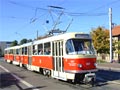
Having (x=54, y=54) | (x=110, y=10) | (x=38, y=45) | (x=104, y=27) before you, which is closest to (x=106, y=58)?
(x=104, y=27)

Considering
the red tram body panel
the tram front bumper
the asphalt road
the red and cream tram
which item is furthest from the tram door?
the tram front bumper

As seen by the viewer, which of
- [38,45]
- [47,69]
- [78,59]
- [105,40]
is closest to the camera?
[78,59]

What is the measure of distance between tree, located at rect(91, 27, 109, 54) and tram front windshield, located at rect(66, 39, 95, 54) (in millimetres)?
41526

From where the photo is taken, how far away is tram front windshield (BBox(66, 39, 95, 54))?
763 inches

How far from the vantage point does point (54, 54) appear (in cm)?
2195

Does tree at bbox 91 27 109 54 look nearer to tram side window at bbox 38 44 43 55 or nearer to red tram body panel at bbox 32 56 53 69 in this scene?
red tram body panel at bbox 32 56 53 69

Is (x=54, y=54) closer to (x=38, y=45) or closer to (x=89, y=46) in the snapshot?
(x=89, y=46)

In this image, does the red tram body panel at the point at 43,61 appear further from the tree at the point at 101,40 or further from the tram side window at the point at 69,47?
the tree at the point at 101,40

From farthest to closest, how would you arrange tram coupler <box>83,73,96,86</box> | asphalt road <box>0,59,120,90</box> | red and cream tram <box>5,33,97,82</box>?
red and cream tram <box>5,33,97,82</box>, tram coupler <box>83,73,96,86</box>, asphalt road <box>0,59,120,90</box>

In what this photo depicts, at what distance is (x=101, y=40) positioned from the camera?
6219 cm

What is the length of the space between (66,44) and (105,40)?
43.6m

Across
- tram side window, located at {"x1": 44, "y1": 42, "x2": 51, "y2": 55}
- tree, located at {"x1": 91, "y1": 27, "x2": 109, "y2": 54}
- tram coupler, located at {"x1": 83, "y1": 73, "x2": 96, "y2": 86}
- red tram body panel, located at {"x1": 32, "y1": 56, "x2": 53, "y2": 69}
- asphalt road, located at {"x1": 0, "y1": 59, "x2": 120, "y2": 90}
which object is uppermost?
tree, located at {"x1": 91, "y1": 27, "x2": 109, "y2": 54}


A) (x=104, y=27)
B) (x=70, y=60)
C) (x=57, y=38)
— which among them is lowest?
(x=70, y=60)

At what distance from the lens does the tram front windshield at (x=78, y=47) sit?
19.4 meters
